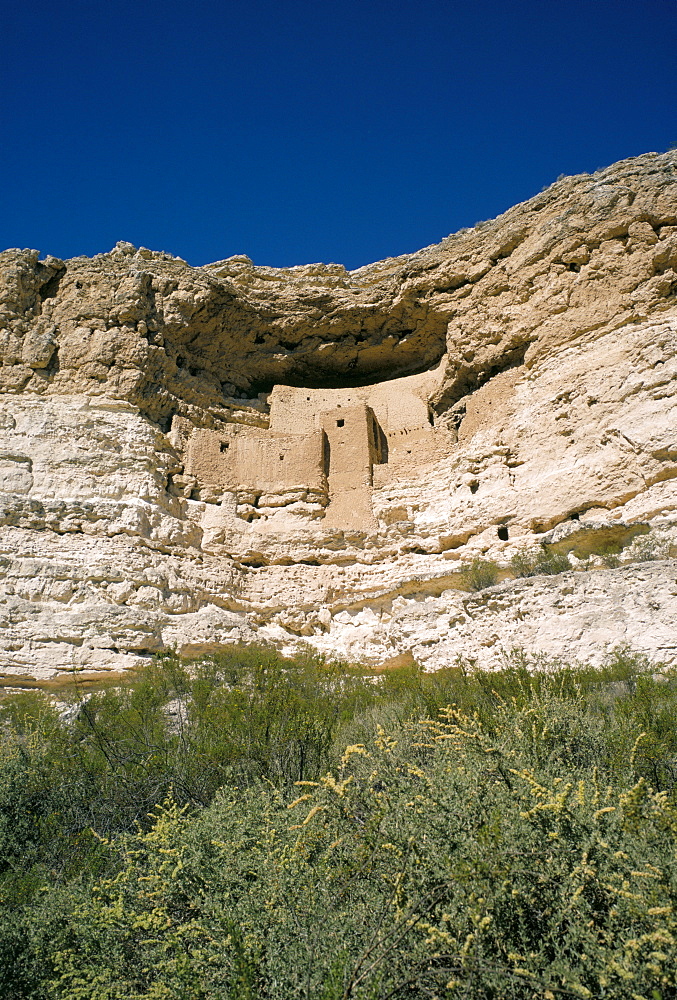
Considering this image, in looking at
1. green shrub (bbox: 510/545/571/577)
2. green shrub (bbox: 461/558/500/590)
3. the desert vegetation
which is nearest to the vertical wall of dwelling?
green shrub (bbox: 461/558/500/590)

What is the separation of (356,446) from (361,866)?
547 inches

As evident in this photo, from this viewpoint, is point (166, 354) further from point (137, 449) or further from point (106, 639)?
point (106, 639)

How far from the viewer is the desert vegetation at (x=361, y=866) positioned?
3.36 m

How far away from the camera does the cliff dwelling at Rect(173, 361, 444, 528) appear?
17109 millimetres

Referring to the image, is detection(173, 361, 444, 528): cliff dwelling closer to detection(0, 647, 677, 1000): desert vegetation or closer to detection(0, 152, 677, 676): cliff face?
detection(0, 152, 677, 676): cliff face

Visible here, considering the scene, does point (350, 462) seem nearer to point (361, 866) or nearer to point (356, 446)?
point (356, 446)

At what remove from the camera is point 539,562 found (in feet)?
42.4

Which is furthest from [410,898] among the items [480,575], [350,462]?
[350,462]

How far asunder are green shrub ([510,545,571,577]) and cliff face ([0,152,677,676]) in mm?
321

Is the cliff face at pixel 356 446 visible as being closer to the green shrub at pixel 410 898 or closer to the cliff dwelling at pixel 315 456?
the cliff dwelling at pixel 315 456

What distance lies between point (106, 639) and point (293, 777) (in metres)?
7.31

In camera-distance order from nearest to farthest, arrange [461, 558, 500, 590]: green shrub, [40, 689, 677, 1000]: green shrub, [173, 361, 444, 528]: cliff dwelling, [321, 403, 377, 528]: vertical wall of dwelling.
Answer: [40, 689, 677, 1000]: green shrub → [461, 558, 500, 590]: green shrub → [321, 403, 377, 528]: vertical wall of dwelling → [173, 361, 444, 528]: cliff dwelling

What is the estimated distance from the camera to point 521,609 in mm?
11844

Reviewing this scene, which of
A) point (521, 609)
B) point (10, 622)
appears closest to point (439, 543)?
point (521, 609)
